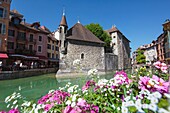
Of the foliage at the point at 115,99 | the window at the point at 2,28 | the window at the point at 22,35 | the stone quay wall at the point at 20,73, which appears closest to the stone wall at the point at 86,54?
the stone quay wall at the point at 20,73

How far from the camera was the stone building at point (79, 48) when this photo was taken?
2122 cm

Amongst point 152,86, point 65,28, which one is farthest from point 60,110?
point 65,28

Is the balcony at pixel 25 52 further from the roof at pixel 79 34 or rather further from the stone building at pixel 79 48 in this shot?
the roof at pixel 79 34

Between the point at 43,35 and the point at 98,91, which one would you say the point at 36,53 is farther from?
the point at 98,91

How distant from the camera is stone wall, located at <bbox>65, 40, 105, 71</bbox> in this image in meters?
21.6

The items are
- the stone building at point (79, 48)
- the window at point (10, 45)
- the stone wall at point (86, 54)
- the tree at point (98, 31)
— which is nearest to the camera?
the stone building at point (79, 48)

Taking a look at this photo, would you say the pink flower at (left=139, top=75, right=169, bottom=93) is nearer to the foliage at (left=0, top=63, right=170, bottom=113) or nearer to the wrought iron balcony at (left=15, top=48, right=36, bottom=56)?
the foliage at (left=0, top=63, right=170, bottom=113)

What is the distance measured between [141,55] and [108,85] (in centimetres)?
5058

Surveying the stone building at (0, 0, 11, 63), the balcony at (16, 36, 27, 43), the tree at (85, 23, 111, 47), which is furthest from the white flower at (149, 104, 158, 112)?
the tree at (85, 23, 111, 47)

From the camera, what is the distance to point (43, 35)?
27375 mm

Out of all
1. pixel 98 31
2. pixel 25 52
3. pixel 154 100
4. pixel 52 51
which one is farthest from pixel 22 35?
pixel 154 100

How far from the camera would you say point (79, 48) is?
2264 cm

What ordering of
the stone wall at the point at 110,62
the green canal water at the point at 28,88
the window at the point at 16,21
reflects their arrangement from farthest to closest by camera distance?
1. the stone wall at the point at 110,62
2. the window at the point at 16,21
3. the green canal water at the point at 28,88

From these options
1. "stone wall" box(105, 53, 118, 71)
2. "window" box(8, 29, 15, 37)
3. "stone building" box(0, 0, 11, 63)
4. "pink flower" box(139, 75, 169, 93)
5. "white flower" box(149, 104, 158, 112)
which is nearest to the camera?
"white flower" box(149, 104, 158, 112)
